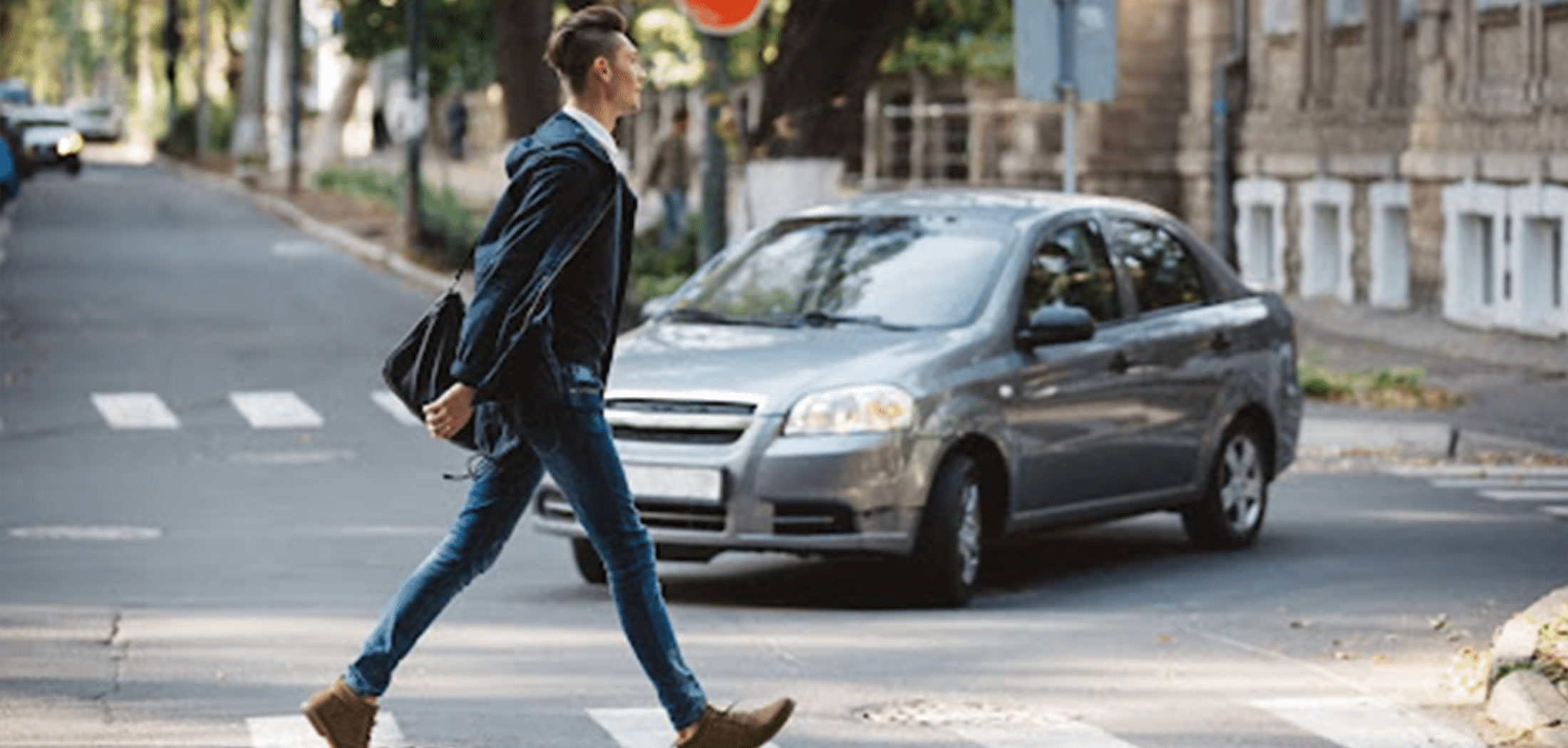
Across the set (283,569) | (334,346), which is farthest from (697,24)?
(283,569)

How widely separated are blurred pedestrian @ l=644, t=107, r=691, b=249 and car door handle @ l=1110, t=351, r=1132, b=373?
25.2m

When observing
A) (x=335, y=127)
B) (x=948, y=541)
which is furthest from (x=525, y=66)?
(x=335, y=127)

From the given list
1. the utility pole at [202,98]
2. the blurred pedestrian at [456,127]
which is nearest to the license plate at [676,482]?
the blurred pedestrian at [456,127]

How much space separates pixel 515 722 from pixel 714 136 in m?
20.9

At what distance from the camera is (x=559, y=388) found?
8.81 meters

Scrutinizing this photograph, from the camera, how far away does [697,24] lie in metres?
24.8

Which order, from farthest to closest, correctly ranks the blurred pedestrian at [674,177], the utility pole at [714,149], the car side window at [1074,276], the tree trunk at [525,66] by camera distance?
the blurred pedestrian at [674,177]
the tree trunk at [525,66]
the utility pole at [714,149]
the car side window at [1074,276]

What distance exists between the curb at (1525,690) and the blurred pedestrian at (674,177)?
28996 millimetres

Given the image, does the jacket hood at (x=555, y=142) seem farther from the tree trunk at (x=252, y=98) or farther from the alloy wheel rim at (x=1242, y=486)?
the tree trunk at (x=252, y=98)

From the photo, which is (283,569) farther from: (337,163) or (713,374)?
(337,163)

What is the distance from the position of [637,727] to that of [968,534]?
3619mm

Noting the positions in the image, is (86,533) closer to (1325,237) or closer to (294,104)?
(1325,237)

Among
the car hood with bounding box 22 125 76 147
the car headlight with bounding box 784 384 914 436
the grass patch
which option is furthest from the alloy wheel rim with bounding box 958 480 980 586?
the car hood with bounding box 22 125 76 147

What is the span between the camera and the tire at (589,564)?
14033 mm
